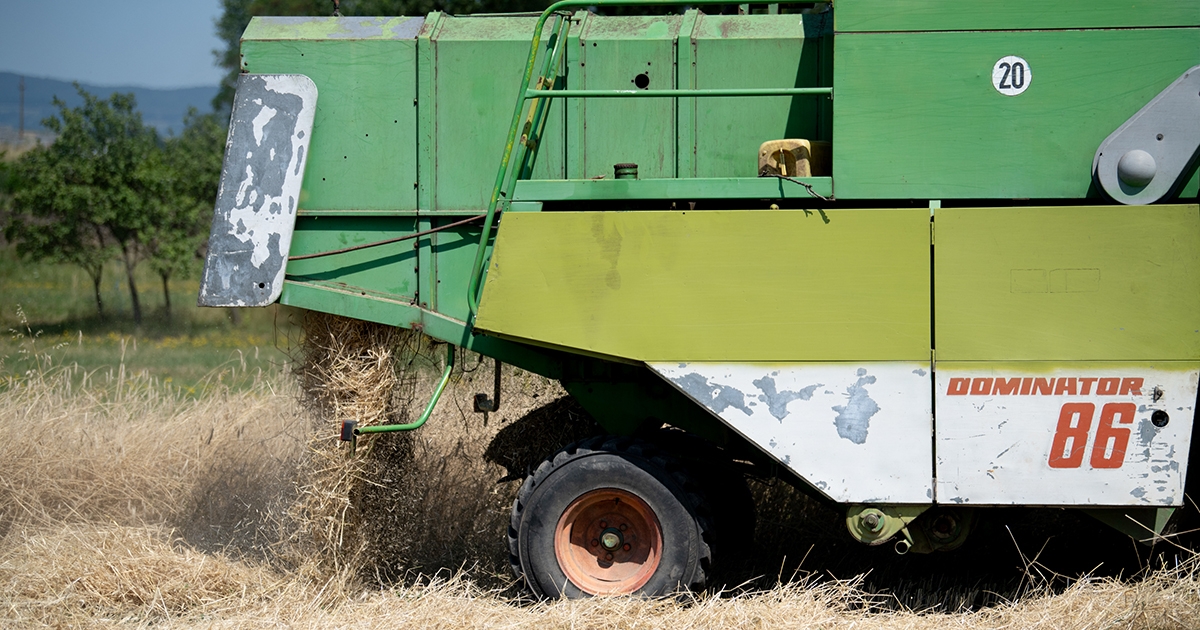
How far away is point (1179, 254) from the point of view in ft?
13.1

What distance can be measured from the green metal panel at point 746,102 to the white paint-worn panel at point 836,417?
1138mm

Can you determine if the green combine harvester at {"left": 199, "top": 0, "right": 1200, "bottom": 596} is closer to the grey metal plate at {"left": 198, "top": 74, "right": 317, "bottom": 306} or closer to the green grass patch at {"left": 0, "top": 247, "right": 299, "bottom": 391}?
the grey metal plate at {"left": 198, "top": 74, "right": 317, "bottom": 306}

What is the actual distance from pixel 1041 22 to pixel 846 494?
81.4 inches

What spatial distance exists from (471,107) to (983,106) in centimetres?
228

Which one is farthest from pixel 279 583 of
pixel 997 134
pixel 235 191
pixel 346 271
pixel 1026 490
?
pixel 997 134

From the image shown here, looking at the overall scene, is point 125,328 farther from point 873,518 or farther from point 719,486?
point 873,518

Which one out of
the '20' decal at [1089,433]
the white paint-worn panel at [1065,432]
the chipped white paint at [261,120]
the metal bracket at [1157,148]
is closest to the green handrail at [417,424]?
the chipped white paint at [261,120]

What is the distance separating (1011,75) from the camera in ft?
13.7

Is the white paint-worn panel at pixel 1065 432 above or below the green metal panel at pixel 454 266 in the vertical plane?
below

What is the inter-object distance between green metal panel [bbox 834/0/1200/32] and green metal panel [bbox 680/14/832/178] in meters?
0.60

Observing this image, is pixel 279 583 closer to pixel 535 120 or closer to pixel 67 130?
pixel 535 120

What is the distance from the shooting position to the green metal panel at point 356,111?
4.85 meters

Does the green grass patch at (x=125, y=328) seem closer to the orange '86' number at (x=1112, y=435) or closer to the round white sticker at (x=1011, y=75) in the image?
the round white sticker at (x=1011, y=75)

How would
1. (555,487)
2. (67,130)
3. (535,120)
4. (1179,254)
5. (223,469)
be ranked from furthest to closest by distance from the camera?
1. (67,130)
2. (223,469)
3. (535,120)
4. (555,487)
5. (1179,254)
